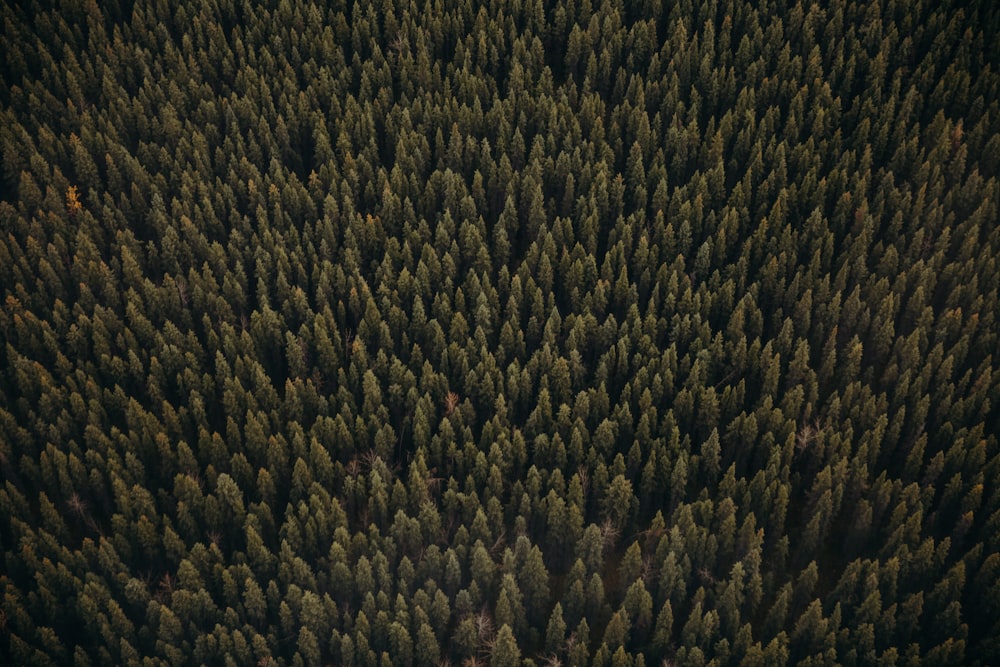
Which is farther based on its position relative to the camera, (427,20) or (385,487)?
(427,20)

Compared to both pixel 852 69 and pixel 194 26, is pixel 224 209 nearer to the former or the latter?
pixel 194 26

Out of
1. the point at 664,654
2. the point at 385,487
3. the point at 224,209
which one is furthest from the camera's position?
the point at 224,209

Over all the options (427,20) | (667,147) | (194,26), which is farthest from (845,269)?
(194,26)

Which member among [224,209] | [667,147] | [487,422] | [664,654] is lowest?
[664,654]

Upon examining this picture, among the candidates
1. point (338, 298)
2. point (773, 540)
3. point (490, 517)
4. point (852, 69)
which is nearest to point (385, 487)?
point (490, 517)

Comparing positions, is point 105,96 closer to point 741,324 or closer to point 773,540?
point 741,324

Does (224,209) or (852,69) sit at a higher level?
(852,69)

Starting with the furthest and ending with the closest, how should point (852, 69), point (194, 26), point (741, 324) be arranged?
point (194, 26) → point (852, 69) → point (741, 324)
